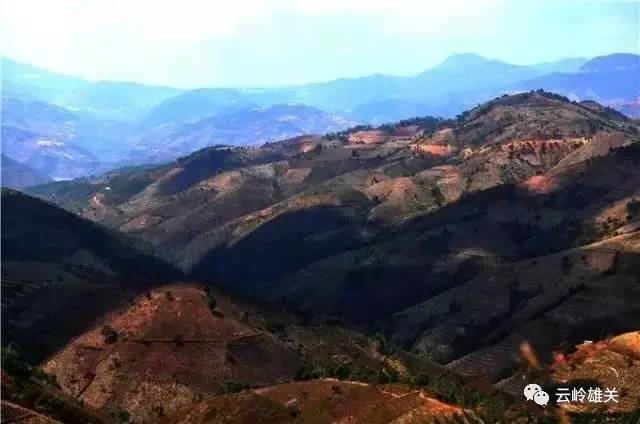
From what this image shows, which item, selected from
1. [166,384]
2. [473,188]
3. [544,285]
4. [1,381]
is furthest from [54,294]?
[473,188]

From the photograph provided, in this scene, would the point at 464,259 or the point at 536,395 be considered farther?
the point at 464,259

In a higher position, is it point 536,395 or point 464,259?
point 536,395

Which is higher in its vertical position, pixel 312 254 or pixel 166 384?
pixel 166 384

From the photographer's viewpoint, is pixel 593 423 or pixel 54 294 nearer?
pixel 593 423

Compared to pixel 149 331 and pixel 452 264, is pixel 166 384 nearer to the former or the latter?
pixel 149 331

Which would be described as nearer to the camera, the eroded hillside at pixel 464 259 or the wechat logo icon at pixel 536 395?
the wechat logo icon at pixel 536 395

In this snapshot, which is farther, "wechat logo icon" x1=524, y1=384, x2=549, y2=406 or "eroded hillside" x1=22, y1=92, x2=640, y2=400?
"eroded hillside" x1=22, y1=92, x2=640, y2=400

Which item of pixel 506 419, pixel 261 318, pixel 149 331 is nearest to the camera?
pixel 506 419

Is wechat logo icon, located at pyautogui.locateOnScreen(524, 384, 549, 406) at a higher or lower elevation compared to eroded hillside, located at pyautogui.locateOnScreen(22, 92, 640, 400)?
higher

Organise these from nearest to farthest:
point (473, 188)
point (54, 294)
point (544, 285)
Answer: point (54, 294) < point (544, 285) < point (473, 188)

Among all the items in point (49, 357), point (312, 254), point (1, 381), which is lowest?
point (312, 254)

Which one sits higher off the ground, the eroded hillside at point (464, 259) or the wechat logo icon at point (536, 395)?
the wechat logo icon at point (536, 395)
